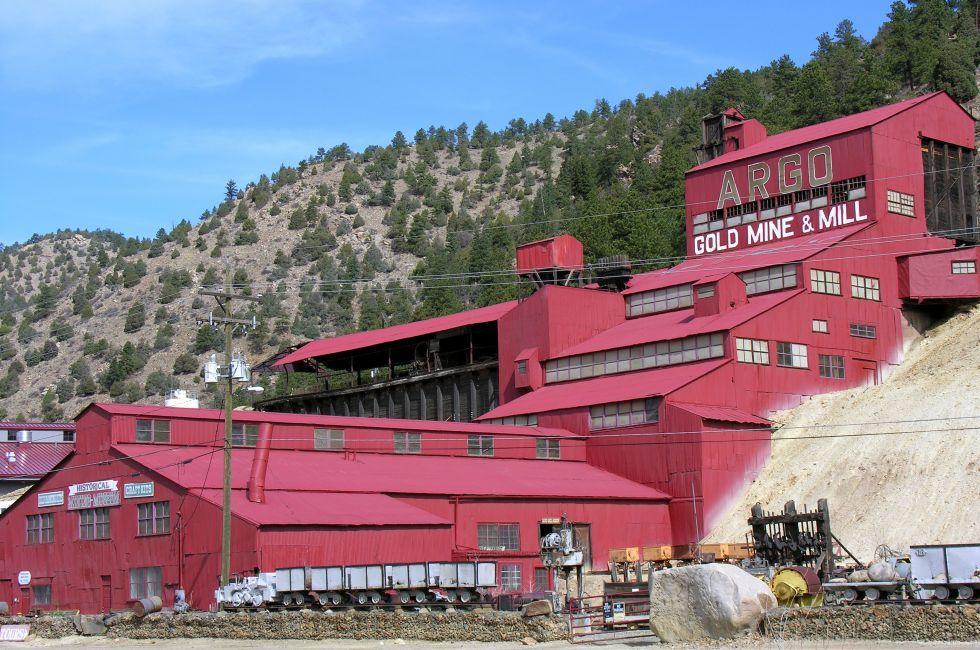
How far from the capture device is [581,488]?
58.2 meters

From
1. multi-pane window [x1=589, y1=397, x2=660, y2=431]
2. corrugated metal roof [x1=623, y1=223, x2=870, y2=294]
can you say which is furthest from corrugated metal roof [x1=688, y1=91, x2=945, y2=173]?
multi-pane window [x1=589, y1=397, x2=660, y2=431]

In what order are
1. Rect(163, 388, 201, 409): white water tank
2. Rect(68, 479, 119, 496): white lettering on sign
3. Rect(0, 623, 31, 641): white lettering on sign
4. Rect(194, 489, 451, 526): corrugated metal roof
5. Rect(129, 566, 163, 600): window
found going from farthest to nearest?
Rect(163, 388, 201, 409): white water tank < Rect(68, 479, 119, 496): white lettering on sign < Rect(129, 566, 163, 600): window < Rect(194, 489, 451, 526): corrugated metal roof < Rect(0, 623, 31, 641): white lettering on sign

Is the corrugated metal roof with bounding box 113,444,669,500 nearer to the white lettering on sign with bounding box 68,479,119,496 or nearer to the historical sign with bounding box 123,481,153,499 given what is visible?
the historical sign with bounding box 123,481,153,499

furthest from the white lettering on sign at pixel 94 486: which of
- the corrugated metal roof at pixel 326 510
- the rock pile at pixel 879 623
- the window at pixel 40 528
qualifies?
the rock pile at pixel 879 623

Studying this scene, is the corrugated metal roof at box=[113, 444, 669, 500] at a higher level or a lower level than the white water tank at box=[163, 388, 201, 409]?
lower

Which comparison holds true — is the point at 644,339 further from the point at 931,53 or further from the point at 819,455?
the point at 931,53

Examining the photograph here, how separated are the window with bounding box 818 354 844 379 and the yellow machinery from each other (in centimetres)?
3136

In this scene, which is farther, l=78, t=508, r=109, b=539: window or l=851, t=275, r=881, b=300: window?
l=851, t=275, r=881, b=300: window

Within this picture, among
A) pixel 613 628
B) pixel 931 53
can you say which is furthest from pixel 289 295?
pixel 613 628

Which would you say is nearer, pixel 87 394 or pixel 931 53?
pixel 931 53

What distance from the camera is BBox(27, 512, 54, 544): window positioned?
55.0m

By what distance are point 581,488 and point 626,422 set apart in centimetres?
522

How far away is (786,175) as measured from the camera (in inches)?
2901

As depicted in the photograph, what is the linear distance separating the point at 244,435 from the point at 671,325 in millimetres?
24075
